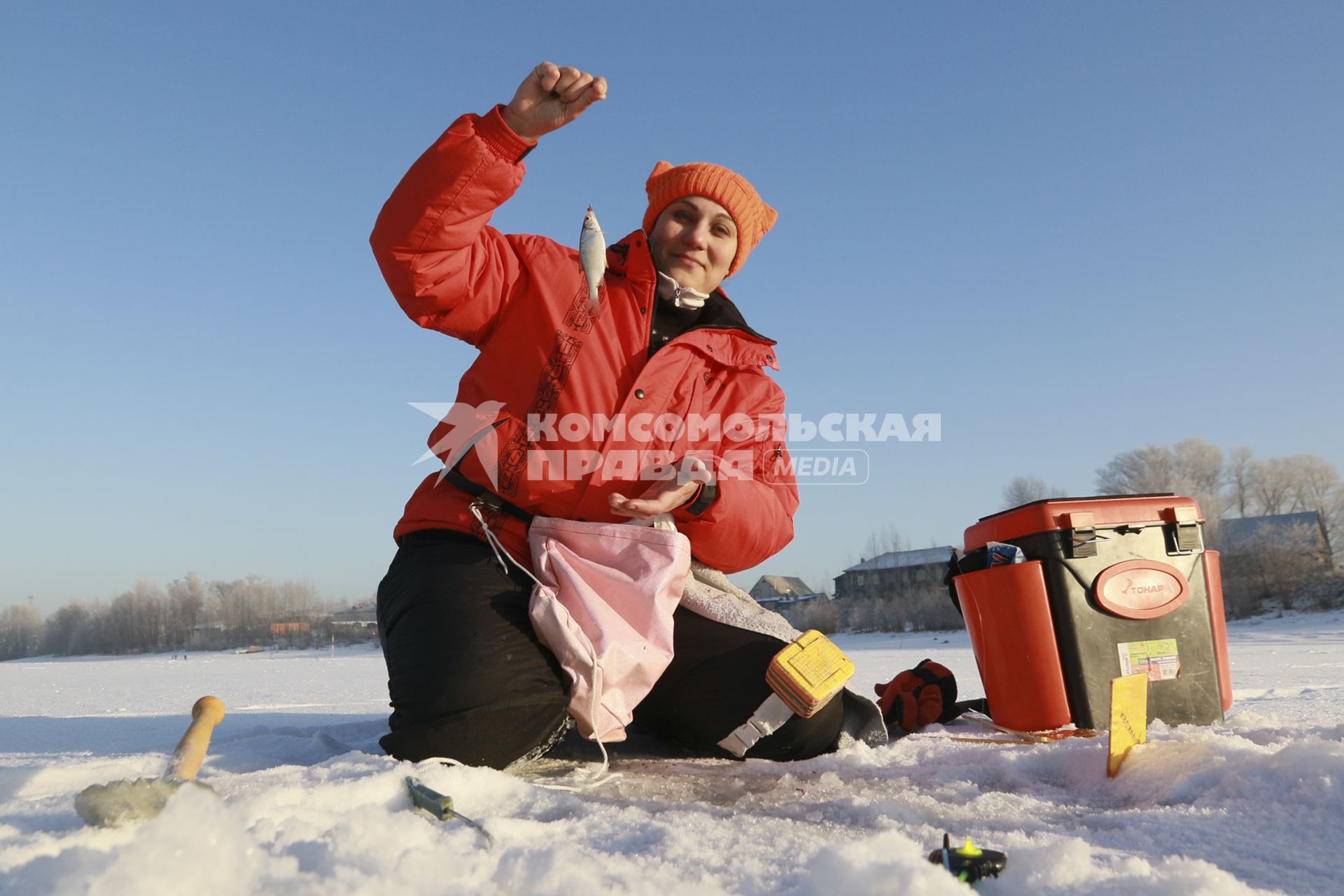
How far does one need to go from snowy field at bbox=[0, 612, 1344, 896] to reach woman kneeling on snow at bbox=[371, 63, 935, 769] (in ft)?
0.64

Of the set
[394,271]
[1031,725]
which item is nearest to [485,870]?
[394,271]

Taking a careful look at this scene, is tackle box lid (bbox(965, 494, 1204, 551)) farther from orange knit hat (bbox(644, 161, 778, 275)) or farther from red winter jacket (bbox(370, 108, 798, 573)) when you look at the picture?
orange knit hat (bbox(644, 161, 778, 275))

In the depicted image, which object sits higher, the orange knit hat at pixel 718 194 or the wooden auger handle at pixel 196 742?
the orange knit hat at pixel 718 194

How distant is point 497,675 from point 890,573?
40602 millimetres

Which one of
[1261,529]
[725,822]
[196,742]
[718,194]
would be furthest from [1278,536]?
[196,742]

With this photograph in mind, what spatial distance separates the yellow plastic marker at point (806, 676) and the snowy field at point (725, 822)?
152 millimetres

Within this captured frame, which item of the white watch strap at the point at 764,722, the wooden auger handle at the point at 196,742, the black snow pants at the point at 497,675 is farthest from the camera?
the white watch strap at the point at 764,722

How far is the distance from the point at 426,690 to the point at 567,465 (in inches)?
26.8

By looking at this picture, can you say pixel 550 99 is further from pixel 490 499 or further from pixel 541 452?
pixel 490 499

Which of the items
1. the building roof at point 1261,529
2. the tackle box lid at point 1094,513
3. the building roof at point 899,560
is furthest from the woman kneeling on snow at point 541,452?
the building roof at point 899,560

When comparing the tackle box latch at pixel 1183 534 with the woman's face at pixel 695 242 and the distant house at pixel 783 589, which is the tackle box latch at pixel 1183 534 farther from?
the distant house at pixel 783 589

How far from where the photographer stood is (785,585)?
48.6m

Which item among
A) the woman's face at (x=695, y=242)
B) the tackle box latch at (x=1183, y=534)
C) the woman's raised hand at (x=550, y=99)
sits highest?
the woman's raised hand at (x=550, y=99)

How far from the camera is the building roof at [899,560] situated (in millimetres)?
40969
